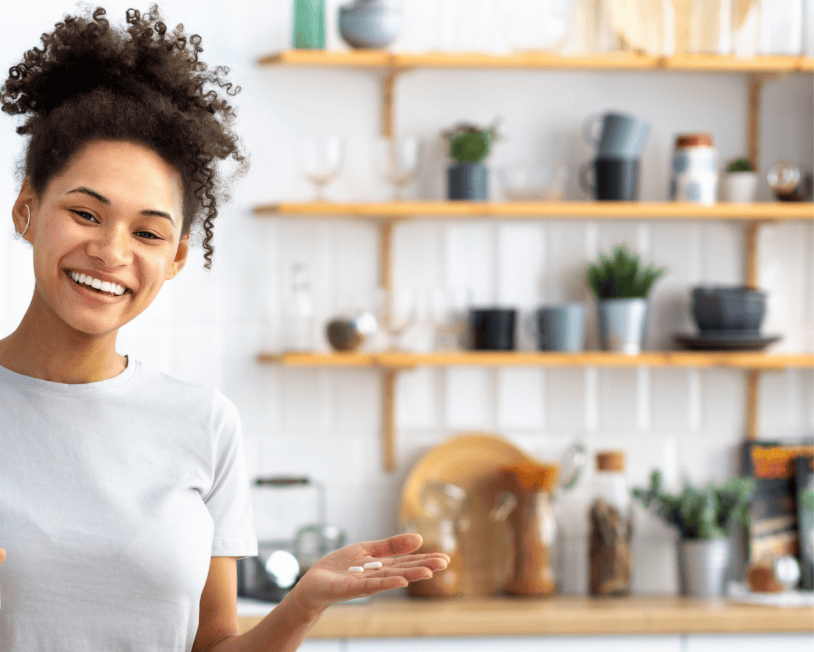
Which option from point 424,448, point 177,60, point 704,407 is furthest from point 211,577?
point 704,407

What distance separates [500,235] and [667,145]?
56cm

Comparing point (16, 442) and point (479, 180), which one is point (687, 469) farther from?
point (16, 442)

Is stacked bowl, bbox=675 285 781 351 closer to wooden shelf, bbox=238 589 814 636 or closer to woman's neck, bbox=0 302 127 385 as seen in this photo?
wooden shelf, bbox=238 589 814 636

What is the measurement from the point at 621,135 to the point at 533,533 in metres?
1.10

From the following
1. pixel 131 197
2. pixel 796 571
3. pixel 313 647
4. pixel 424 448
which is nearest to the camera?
pixel 131 197

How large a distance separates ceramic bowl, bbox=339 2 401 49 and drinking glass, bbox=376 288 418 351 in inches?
26.1

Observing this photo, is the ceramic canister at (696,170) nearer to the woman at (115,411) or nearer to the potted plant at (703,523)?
the potted plant at (703,523)

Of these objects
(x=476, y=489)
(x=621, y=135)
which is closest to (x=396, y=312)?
(x=476, y=489)

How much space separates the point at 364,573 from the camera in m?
1.04

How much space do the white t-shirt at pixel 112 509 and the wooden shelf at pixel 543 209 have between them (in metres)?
1.36

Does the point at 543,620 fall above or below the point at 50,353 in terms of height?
below

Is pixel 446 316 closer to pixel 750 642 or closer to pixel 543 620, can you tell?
pixel 543 620

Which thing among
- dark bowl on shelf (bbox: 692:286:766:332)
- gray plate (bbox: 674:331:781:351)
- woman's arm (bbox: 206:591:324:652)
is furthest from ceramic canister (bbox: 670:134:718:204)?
woman's arm (bbox: 206:591:324:652)

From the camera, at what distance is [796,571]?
2502 mm
